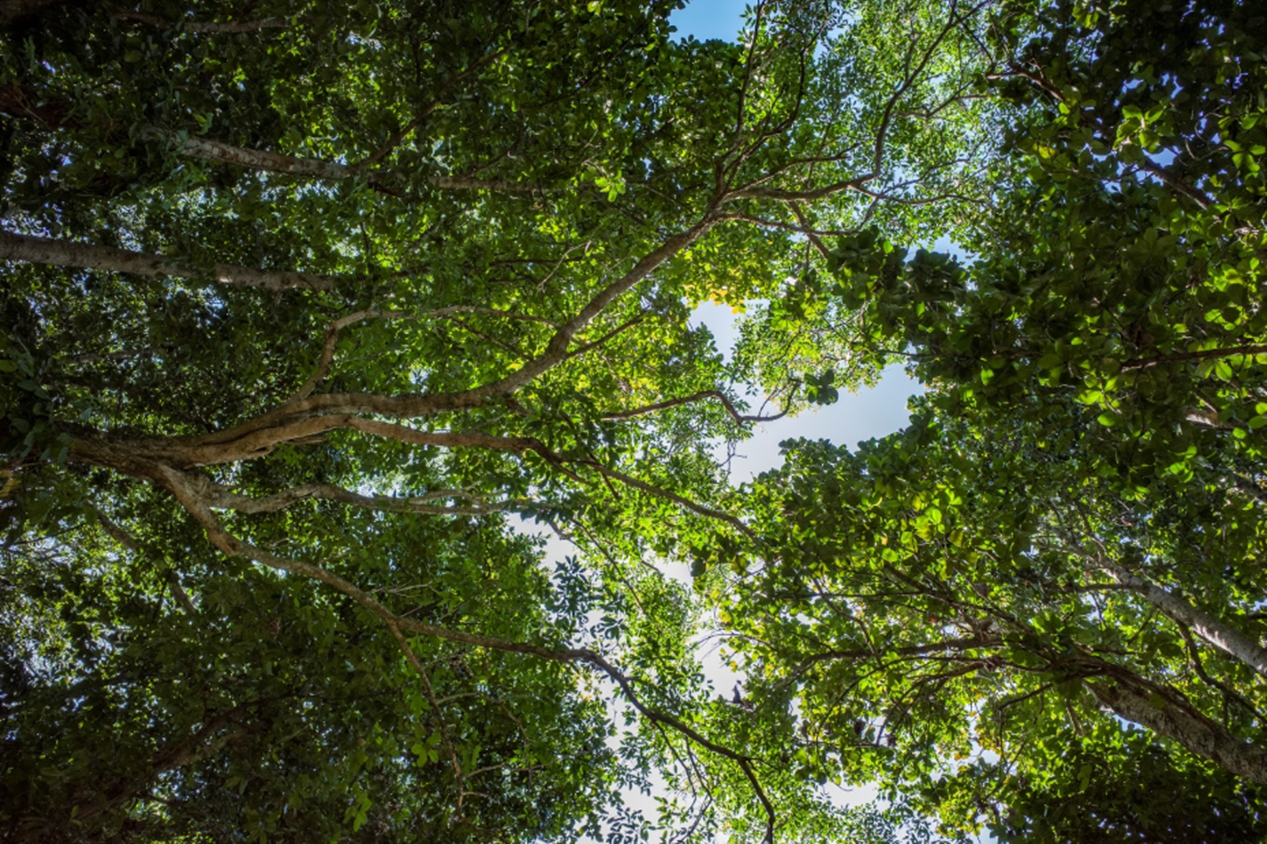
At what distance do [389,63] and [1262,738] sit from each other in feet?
29.8

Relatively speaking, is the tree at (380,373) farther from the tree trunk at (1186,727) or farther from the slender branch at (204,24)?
the tree trunk at (1186,727)

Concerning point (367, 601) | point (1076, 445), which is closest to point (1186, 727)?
point (1076, 445)

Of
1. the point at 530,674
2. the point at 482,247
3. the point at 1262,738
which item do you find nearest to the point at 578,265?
the point at 482,247

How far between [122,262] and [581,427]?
3.54m

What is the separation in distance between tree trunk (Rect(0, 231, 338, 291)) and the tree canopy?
0.03 meters

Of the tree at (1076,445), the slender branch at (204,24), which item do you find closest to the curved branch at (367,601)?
the tree at (1076,445)

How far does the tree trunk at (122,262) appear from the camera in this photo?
4.14 m

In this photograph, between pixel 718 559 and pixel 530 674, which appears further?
pixel 530 674

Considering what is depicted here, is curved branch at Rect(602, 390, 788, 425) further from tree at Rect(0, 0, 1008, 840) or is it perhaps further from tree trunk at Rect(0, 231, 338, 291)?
tree trunk at Rect(0, 231, 338, 291)

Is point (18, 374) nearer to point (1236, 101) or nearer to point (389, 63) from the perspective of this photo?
point (389, 63)

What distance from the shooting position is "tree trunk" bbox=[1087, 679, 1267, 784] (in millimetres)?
3793

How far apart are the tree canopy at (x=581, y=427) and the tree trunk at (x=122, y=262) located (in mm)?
25

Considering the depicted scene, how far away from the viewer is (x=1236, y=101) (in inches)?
130

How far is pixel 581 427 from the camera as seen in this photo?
5004 mm
